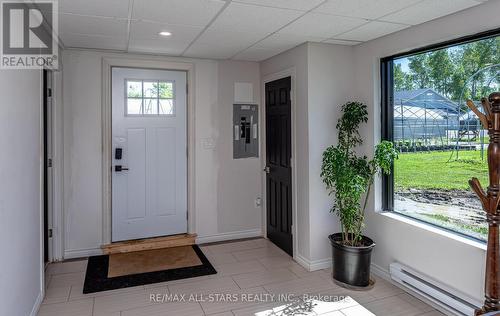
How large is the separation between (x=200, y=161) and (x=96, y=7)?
2.28 metres

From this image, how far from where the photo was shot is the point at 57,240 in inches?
150

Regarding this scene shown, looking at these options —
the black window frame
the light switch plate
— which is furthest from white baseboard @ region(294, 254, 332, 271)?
the light switch plate

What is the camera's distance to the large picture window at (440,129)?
2598 mm

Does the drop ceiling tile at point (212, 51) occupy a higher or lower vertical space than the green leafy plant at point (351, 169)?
higher

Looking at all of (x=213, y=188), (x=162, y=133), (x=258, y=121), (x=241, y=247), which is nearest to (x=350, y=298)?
(x=241, y=247)

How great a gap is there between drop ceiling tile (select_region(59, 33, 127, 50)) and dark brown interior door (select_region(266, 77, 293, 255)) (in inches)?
70.9

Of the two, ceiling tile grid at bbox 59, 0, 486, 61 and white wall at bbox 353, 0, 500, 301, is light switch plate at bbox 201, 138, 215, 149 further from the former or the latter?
white wall at bbox 353, 0, 500, 301

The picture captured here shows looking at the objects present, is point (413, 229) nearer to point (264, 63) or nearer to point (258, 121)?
point (258, 121)

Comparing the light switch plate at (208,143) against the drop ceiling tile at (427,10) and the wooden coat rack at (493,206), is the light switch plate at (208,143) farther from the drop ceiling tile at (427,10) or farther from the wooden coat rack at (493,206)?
the wooden coat rack at (493,206)

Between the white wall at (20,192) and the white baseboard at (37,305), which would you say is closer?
the white wall at (20,192)

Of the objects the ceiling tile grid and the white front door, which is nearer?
the ceiling tile grid

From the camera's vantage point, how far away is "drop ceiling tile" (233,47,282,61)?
389cm

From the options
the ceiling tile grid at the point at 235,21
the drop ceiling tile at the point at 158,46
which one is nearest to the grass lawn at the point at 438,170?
the ceiling tile grid at the point at 235,21

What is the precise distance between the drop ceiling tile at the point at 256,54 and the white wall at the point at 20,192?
214 centimetres
